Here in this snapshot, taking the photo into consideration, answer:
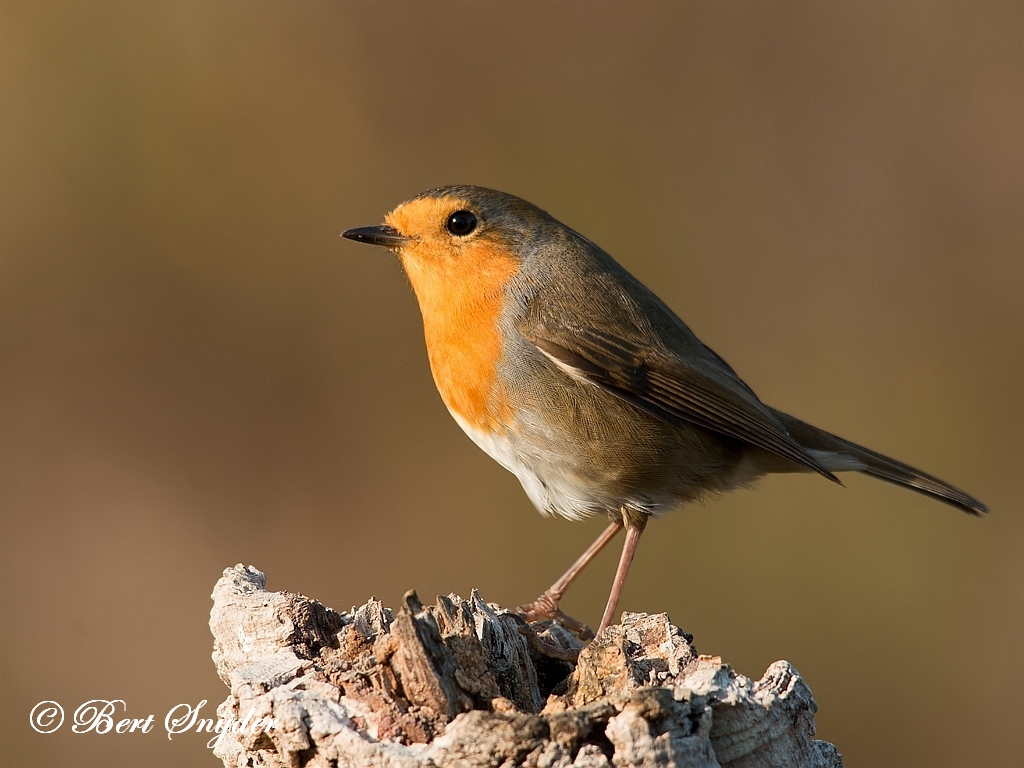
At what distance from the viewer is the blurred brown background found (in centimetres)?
571

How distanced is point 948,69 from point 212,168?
4623mm

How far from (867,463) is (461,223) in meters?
2.03

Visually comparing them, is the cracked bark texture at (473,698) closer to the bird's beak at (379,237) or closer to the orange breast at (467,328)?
the orange breast at (467,328)

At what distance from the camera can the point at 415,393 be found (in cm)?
625

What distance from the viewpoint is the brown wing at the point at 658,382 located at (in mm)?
4016

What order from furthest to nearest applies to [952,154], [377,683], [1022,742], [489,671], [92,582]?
[952,154], [92,582], [1022,742], [489,671], [377,683]

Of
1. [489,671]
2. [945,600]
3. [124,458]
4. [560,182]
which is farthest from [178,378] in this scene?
[945,600]

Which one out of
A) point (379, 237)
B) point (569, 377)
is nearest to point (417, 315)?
point (379, 237)

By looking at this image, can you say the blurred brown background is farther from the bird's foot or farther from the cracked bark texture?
the cracked bark texture

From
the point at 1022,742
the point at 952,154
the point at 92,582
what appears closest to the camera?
the point at 1022,742

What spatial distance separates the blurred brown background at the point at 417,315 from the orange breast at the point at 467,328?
1716mm

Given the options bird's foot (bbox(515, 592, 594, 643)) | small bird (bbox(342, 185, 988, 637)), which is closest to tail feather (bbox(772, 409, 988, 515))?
small bird (bbox(342, 185, 988, 637))

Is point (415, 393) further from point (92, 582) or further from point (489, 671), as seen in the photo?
point (489, 671)

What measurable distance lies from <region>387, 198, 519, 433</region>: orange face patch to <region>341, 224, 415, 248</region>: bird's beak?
0.03 meters
